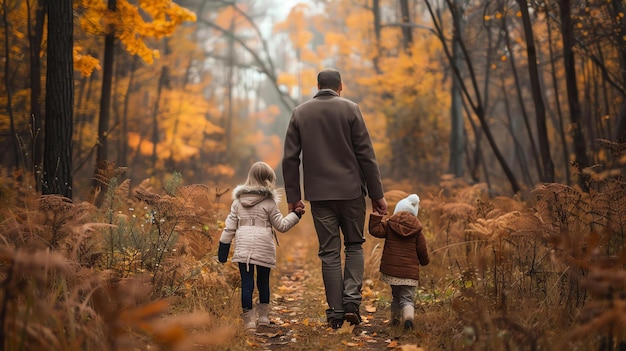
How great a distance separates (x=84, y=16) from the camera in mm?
8891

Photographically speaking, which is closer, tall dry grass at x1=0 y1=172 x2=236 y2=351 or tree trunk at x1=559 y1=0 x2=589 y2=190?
tall dry grass at x1=0 y1=172 x2=236 y2=351

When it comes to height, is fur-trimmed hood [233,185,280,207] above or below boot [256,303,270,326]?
above

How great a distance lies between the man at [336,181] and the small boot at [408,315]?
17.4 inches

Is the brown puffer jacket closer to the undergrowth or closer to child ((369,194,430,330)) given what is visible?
child ((369,194,430,330))

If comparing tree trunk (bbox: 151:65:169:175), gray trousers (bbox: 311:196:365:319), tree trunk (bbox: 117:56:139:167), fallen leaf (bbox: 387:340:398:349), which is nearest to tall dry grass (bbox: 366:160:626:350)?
fallen leaf (bbox: 387:340:398:349)

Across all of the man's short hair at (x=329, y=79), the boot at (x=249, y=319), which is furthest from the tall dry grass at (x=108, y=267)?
the man's short hair at (x=329, y=79)

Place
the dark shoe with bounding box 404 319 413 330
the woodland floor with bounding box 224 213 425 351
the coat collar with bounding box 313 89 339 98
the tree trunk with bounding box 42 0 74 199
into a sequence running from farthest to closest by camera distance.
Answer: the tree trunk with bounding box 42 0 74 199 → the coat collar with bounding box 313 89 339 98 → the dark shoe with bounding box 404 319 413 330 → the woodland floor with bounding box 224 213 425 351

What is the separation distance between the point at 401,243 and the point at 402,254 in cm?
10

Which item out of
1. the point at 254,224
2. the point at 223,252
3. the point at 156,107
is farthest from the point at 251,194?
the point at 156,107

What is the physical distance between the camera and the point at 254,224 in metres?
5.23

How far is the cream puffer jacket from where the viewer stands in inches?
203

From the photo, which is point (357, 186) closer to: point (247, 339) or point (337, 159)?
point (337, 159)

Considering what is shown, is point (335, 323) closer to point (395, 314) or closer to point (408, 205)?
point (395, 314)

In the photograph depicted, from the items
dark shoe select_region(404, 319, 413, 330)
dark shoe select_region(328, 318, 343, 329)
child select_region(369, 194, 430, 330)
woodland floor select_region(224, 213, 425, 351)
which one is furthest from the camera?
dark shoe select_region(328, 318, 343, 329)
